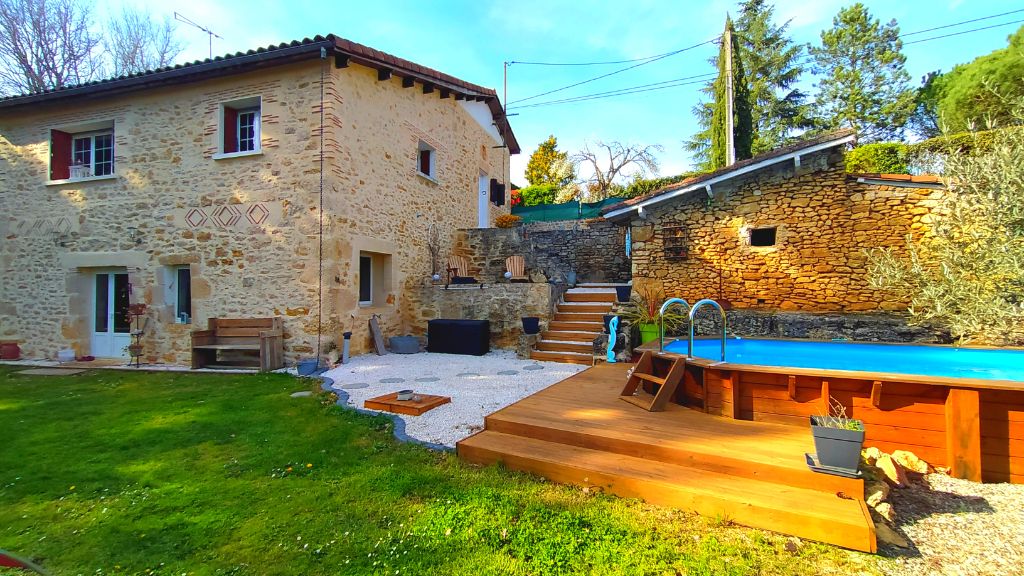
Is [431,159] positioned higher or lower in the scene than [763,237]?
higher

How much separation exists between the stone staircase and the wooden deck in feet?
10.8

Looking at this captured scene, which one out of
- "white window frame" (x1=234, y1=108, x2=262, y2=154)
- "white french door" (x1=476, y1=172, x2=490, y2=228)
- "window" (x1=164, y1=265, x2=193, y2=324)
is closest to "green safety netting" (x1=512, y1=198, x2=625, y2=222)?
"white french door" (x1=476, y1=172, x2=490, y2=228)

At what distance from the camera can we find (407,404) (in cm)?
484

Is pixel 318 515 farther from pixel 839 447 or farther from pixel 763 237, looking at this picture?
pixel 763 237

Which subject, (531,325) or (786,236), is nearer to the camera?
(531,325)

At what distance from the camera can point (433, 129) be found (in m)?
11.2

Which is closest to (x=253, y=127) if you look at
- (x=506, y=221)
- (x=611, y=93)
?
(x=506, y=221)

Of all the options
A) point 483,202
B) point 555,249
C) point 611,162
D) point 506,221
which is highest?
point 611,162

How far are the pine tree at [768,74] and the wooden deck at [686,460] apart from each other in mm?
21592

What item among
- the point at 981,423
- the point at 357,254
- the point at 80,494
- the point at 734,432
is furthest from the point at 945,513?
the point at 357,254

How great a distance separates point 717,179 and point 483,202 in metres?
7.65

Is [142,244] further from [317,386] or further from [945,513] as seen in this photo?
[945,513]

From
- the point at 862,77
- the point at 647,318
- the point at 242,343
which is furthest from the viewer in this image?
the point at 862,77

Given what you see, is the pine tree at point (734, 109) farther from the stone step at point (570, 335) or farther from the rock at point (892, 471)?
the rock at point (892, 471)
